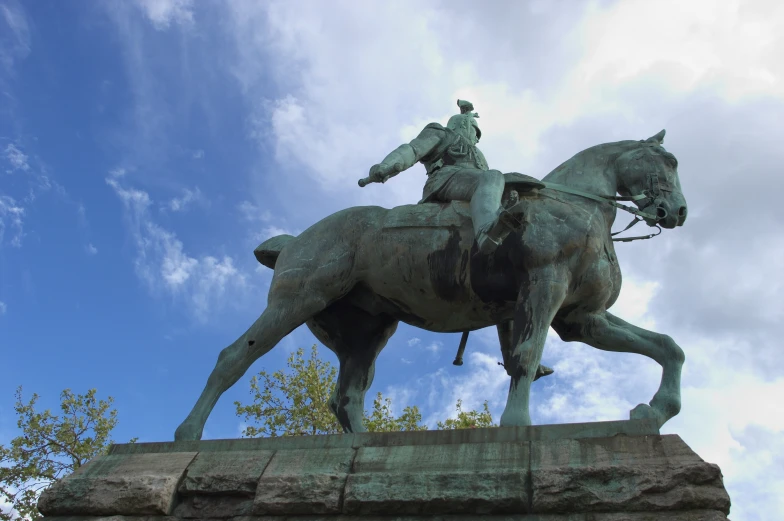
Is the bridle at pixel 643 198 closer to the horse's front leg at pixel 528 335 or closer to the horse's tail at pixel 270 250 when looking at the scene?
the horse's front leg at pixel 528 335

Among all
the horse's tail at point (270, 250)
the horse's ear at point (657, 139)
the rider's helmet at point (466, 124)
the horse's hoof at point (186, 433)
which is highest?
the rider's helmet at point (466, 124)

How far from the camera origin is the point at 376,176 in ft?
25.8

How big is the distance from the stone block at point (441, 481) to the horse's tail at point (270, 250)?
120 inches

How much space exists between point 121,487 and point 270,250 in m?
2.95

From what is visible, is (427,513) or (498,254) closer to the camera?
(427,513)

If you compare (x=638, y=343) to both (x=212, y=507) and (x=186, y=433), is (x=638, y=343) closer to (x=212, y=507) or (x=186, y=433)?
(x=212, y=507)

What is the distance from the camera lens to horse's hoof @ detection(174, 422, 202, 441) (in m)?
6.89

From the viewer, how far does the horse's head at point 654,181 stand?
297 inches

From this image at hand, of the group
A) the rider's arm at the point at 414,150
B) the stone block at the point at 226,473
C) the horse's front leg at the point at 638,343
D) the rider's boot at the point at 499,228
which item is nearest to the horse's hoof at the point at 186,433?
the stone block at the point at 226,473

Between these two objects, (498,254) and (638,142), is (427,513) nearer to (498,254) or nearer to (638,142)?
(498,254)

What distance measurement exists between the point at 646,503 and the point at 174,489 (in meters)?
3.36

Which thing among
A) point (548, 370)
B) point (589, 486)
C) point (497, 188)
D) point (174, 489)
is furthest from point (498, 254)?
point (174, 489)

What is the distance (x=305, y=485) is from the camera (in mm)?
5684

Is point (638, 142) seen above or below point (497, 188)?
above
